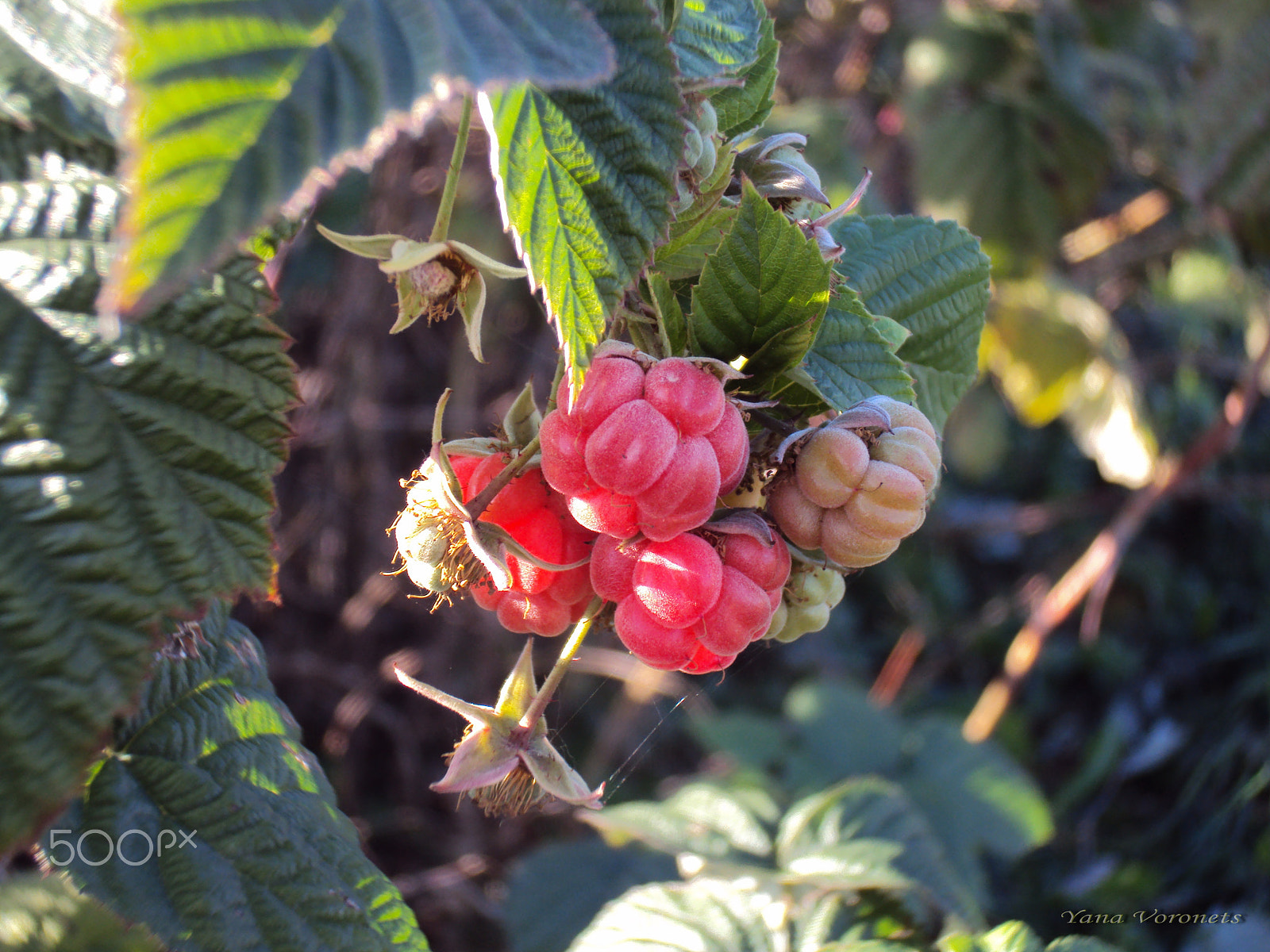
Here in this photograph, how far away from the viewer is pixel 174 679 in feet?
2.49

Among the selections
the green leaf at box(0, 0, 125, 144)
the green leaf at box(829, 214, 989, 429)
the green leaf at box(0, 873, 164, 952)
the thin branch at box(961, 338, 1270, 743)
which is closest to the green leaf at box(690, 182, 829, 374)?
the green leaf at box(829, 214, 989, 429)

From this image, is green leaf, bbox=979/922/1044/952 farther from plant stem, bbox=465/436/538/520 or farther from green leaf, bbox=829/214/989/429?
plant stem, bbox=465/436/538/520

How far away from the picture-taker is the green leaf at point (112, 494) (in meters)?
0.43

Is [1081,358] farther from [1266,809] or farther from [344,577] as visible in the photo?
[344,577]

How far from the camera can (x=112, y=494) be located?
18.9 inches

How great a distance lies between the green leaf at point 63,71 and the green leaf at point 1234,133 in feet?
9.34

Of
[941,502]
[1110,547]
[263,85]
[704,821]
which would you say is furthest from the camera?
[941,502]

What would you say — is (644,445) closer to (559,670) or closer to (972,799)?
(559,670)

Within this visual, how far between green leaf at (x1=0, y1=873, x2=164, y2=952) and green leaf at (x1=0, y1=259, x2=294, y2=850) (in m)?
0.13

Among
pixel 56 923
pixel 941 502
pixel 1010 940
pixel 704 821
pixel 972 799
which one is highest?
pixel 56 923

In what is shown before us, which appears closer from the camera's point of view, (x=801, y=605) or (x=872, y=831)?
(x=801, y=605)

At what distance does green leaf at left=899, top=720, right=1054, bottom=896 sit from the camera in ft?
7.06

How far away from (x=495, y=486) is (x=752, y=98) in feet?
1.17

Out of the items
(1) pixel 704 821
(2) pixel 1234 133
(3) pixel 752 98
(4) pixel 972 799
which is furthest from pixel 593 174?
(2) pixel 1234 133
